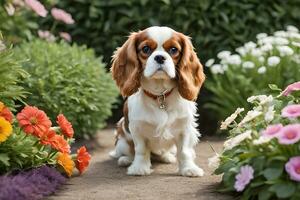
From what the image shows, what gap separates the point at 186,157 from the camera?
18.1 feet

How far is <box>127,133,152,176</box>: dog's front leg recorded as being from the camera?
Answer: 5.52 m

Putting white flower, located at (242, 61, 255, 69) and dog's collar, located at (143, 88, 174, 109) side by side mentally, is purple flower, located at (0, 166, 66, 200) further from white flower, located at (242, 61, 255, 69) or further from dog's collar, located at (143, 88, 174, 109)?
white flower, located at (242, 61, 255, 69)

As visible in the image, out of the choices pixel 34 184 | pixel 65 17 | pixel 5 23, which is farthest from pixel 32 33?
pixel 34 184

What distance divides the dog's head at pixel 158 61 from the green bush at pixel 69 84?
4.22 feet

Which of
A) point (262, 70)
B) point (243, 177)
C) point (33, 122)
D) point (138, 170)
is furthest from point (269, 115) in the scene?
point (262, 70)

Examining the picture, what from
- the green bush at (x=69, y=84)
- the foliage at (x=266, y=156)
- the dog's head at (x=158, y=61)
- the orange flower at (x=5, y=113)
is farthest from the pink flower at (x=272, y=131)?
the green bush at (x=69, y=84)

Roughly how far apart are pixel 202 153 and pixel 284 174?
2570 mm

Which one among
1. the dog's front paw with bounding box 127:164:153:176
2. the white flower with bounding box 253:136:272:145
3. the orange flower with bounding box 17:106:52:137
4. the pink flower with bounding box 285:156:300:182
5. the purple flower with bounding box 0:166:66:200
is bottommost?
the dog's front paw with bounding box 127:164:153:176

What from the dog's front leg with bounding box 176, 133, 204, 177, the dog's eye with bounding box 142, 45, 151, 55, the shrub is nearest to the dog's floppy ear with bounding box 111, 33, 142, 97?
the dog's eye with bounding box 142, 45, 151, 55

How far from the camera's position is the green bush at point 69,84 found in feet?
22.2

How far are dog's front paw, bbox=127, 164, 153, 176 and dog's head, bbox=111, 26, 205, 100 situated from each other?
58 centimetres

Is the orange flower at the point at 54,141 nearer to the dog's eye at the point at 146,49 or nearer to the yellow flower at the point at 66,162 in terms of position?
the yellow flower at the point at 66,162

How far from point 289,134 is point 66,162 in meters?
1.89

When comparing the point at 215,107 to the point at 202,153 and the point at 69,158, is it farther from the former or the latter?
the point at 69,158
